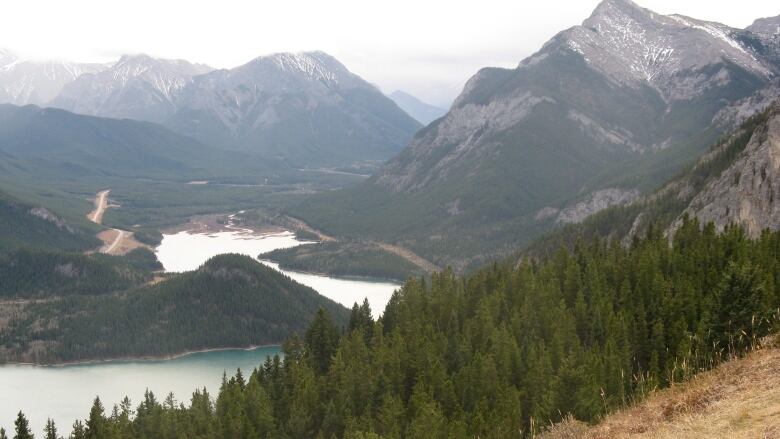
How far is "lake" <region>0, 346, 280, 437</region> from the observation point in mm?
113250

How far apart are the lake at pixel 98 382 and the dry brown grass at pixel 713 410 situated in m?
90.2

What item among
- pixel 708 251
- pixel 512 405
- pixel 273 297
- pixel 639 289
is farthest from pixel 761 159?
pixel 273 297

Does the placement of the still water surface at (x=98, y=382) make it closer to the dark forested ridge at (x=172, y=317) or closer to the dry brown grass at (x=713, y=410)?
the dark forested ridge at (x=172, y=317)

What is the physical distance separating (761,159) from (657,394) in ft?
269

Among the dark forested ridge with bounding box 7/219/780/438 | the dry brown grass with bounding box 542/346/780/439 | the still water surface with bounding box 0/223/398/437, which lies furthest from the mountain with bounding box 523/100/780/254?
the still water surface with bounding box 0/223/398/437

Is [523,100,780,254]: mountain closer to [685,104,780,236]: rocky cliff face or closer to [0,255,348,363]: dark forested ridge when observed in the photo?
[685,104,780,236]: rocky cliff face

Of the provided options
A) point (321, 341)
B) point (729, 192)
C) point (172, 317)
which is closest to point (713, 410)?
point (321, 341)

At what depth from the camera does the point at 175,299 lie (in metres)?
171

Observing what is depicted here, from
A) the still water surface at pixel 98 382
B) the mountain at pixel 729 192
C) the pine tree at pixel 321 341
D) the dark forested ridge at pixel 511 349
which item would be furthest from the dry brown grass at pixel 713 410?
the still water surface at pixel 98 382

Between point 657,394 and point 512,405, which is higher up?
point 657,394

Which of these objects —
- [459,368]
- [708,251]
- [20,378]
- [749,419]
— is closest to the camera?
[749,419]

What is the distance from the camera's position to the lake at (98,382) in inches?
4459

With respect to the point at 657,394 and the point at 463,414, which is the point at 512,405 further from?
the point at 657,394

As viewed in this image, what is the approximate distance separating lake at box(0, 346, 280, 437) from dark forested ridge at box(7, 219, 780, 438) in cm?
3228
